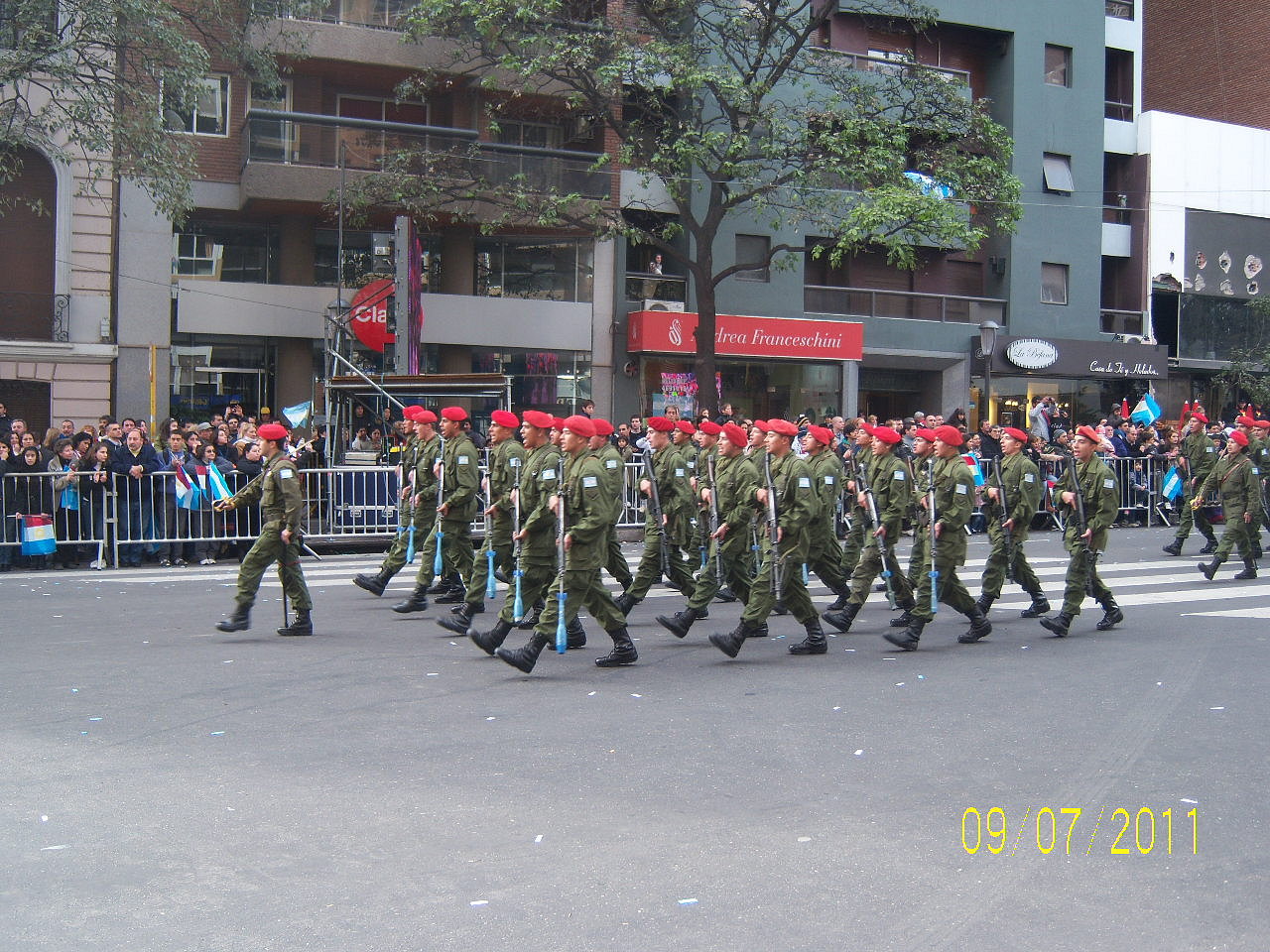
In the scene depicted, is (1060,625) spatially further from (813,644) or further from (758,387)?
(758,387)

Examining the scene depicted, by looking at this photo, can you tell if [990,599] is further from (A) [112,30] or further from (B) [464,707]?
(A) [112,30]

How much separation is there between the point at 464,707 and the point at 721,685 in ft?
5.95

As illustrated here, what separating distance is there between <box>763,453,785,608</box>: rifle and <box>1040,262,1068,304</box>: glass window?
81.2 ft

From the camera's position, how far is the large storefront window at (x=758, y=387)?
92.6 ft

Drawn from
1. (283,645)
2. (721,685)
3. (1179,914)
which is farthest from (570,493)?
(1179,914)

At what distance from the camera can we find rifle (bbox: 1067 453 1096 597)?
1098cm

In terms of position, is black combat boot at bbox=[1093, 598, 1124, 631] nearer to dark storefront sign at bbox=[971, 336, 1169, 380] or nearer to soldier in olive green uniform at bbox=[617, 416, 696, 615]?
soldier in olive green uniform at bbox=[617, 416, 696, 615]

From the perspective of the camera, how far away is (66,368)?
23328mm

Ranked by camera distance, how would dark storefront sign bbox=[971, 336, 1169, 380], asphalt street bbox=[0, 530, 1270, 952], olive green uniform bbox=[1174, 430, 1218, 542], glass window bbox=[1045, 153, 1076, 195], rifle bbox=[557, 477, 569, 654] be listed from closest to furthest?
asphalt street bbox=[0, 530, 1270, 952]
rifle bbox=[557, 477, 569, 654]
olive green uniform bbox=[1174, 430, 1218, 542]
dark storefront sign bbox=[971, 336, 1169, 380]
glass window bbox=[1045, 153, 1076, 195]

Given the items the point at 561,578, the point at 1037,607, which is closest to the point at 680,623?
the point at 561,578

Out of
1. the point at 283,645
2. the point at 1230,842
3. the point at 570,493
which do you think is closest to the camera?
the point at 1230,842

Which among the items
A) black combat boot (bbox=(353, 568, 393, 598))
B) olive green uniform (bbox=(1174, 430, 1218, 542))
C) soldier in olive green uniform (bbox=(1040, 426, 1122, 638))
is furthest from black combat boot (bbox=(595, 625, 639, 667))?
olive green uniform (bbox=(1174, 430, 1218, 542))

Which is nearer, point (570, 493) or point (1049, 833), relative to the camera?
point (1049, 833)

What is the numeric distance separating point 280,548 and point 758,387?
1986 cm
